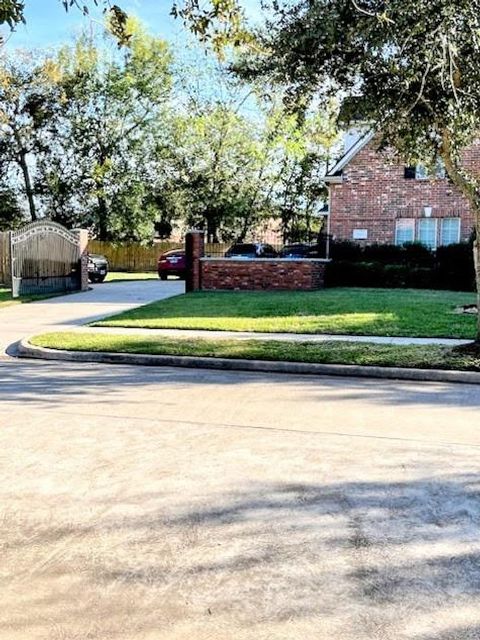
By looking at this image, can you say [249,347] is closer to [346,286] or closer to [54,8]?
[54,8]

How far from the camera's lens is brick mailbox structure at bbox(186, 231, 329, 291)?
21109 millimetres

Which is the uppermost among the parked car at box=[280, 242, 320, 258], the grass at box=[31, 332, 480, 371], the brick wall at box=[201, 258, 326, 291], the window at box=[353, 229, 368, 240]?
the window at box=[353, 229, 368, 240]

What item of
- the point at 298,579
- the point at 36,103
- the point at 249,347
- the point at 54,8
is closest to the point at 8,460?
the point at 298,579

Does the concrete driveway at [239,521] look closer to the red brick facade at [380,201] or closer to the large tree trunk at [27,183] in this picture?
the red brick facade at [380,201]

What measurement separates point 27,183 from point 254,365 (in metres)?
32.9

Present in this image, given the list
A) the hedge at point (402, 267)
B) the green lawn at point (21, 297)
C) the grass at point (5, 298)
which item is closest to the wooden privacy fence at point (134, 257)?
the grass at point (5, 298)

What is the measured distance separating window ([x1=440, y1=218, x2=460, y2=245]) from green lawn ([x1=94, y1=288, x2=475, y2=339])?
592cm

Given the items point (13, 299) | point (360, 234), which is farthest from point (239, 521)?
point (360, 234)

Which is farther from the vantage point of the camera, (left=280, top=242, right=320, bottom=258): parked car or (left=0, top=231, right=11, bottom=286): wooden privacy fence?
(left=280, top=242, right=320, bottom=258): parked car

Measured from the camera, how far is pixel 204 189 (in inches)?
1555

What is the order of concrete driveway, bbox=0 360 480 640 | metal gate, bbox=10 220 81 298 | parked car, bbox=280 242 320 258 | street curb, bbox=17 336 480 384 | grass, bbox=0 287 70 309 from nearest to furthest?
concrete driveway, bbox=0 360 480 640 → street curb, bbox=17 336 480 384 → grass, bbox=0 287 70 309 → metal gate, bbox=10 220 81 298 → parked car, bbox=280 242 320 258

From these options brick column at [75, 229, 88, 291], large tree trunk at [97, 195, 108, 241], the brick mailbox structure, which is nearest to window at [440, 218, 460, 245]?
the brick mailbox structure

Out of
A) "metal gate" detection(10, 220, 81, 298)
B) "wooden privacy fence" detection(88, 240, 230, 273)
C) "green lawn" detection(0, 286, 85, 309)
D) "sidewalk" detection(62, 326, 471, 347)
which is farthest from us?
"wooden privacy fence" detection(88, 240, 230, 273)

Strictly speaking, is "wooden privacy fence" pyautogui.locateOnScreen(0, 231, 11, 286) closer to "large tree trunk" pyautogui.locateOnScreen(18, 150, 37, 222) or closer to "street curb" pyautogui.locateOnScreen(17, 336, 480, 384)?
"street curb" pyautogui.locateOnScreen(17, 336, 480, 384)
